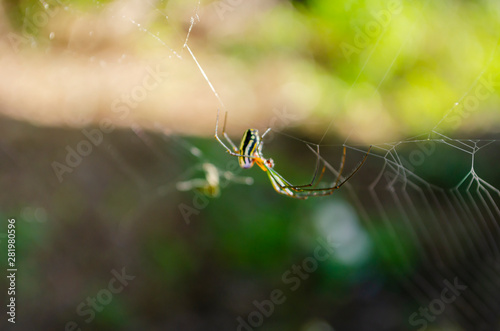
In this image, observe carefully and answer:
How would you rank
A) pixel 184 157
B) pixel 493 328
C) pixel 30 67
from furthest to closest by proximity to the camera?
pixel 30 67 < pixel 184 157 < pixel 493 328

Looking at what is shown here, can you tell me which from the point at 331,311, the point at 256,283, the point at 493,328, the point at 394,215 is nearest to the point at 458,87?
the point at 394,215

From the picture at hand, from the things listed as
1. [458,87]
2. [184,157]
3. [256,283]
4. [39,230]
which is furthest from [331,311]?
[39,230]

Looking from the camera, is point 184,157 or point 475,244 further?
point 184,157

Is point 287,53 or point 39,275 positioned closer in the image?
point 39,275

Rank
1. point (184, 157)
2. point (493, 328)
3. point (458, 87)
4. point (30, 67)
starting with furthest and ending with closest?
point (30, 67), point (184, 157), point (458, 87), point (493, 328)

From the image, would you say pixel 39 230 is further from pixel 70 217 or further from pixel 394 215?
pixel 394 215

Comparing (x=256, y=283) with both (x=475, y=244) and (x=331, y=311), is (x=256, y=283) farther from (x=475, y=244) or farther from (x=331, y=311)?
(x=475, y=244)

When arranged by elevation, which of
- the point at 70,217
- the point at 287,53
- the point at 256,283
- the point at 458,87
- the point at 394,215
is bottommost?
the point at 70,217

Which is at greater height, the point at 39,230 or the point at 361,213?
the point at 361,213

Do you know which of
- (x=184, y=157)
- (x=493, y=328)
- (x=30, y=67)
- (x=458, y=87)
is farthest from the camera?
(x=30, y=67)
